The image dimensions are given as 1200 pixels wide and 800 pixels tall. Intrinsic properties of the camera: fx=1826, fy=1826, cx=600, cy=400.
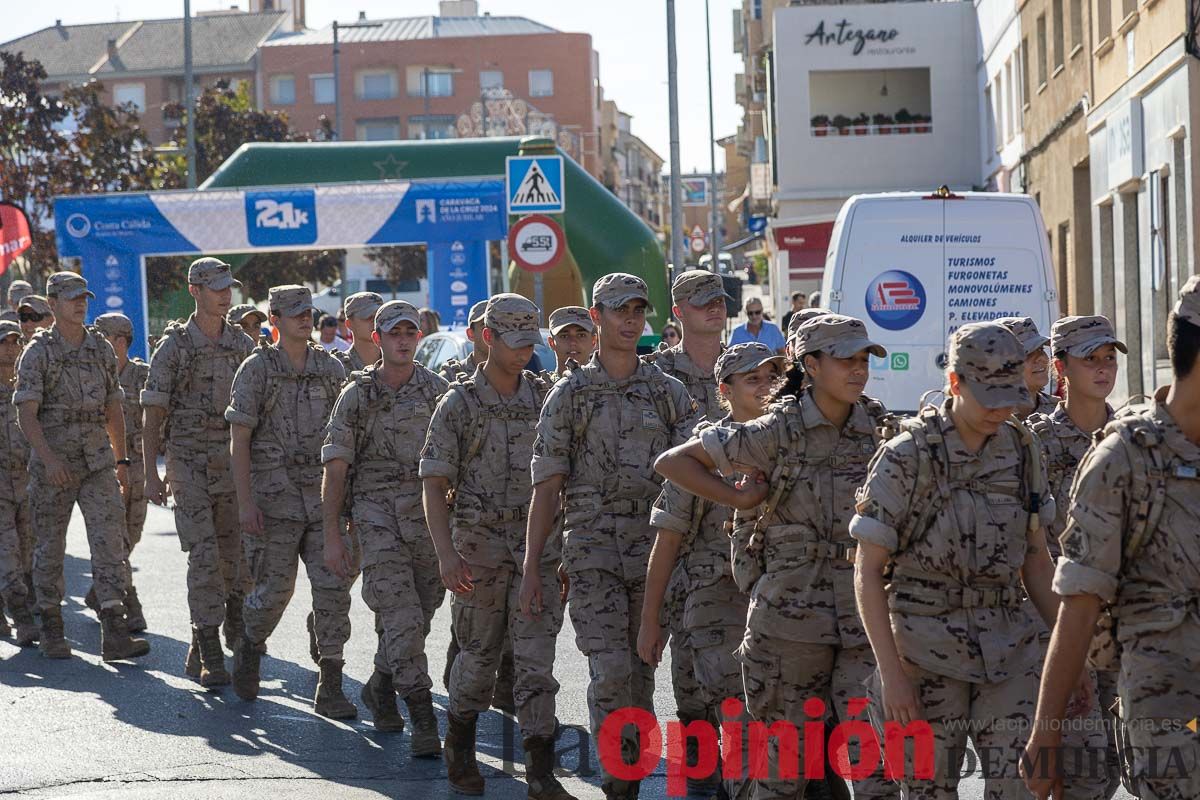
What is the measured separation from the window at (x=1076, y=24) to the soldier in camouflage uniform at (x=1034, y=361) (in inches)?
793

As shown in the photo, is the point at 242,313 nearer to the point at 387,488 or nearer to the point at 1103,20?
the point at 387,488

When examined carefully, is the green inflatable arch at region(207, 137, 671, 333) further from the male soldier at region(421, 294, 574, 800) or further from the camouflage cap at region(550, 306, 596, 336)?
the male soldier at region(421, 294, 574, 800)

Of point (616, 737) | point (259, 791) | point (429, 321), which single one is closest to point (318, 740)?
point (259, 791)

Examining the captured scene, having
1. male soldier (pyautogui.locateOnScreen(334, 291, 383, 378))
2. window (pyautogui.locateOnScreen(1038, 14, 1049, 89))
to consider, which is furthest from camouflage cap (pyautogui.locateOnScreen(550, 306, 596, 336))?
window (pyautogui.locateOnScreen(1038, 14, 1049, 89))

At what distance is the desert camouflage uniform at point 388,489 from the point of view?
8.22m

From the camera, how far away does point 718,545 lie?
6527 mm

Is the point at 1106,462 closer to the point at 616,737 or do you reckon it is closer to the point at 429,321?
the point at 616,737

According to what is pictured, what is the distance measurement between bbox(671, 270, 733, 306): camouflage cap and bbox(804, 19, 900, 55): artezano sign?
37170 mm

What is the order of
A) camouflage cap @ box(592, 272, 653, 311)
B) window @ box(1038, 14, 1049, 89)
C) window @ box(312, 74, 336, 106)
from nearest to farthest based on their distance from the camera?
camouflage cap @ box(592, 272, 653, 311), window @ box(1038, 14, 1049, 89), window @ box(312, 74, 336, 106)

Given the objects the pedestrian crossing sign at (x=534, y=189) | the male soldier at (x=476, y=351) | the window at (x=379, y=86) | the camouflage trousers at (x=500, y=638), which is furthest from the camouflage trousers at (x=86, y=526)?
the window at (x=379, y=86)

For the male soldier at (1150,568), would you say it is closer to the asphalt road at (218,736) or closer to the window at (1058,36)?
the asphalt road at (218,736)

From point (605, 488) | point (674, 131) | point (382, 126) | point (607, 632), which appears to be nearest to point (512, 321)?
point (605, 488)

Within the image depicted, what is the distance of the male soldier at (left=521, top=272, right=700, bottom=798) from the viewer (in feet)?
22.1

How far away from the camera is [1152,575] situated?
4.14 meters
